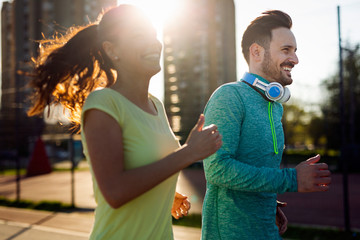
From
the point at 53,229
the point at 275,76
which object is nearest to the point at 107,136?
the point at 275,76

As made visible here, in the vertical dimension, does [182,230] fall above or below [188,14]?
below

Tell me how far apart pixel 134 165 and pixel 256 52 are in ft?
3.43

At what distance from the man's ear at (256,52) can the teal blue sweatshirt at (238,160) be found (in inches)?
9.1

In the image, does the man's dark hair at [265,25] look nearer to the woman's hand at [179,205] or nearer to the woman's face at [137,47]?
the woman's face at [137,47]

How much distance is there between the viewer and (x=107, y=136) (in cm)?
131

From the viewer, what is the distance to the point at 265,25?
208 centimetres

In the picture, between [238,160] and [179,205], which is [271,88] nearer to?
[238,160]

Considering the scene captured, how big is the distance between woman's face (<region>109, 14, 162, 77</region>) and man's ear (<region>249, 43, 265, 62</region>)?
2.42 feet

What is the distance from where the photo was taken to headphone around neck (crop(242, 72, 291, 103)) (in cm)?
200

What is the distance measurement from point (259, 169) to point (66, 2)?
53602mm

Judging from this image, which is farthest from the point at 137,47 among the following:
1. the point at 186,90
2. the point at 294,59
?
the point at 186,90

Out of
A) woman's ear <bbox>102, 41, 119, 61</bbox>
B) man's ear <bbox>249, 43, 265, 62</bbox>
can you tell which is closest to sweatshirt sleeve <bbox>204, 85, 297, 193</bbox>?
man's ear <bbox>249, 43, 265, 62</bbox>

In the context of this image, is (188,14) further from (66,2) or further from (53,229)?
(53,229)

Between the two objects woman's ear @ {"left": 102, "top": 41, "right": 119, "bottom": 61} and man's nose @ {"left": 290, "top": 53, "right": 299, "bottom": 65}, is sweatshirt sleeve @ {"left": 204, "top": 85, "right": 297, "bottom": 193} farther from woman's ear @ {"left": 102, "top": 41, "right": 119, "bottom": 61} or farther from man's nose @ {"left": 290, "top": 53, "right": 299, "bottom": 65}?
woman's ear @ {"left": 102, "top": 41, "right": 119, "bottom": 61}
